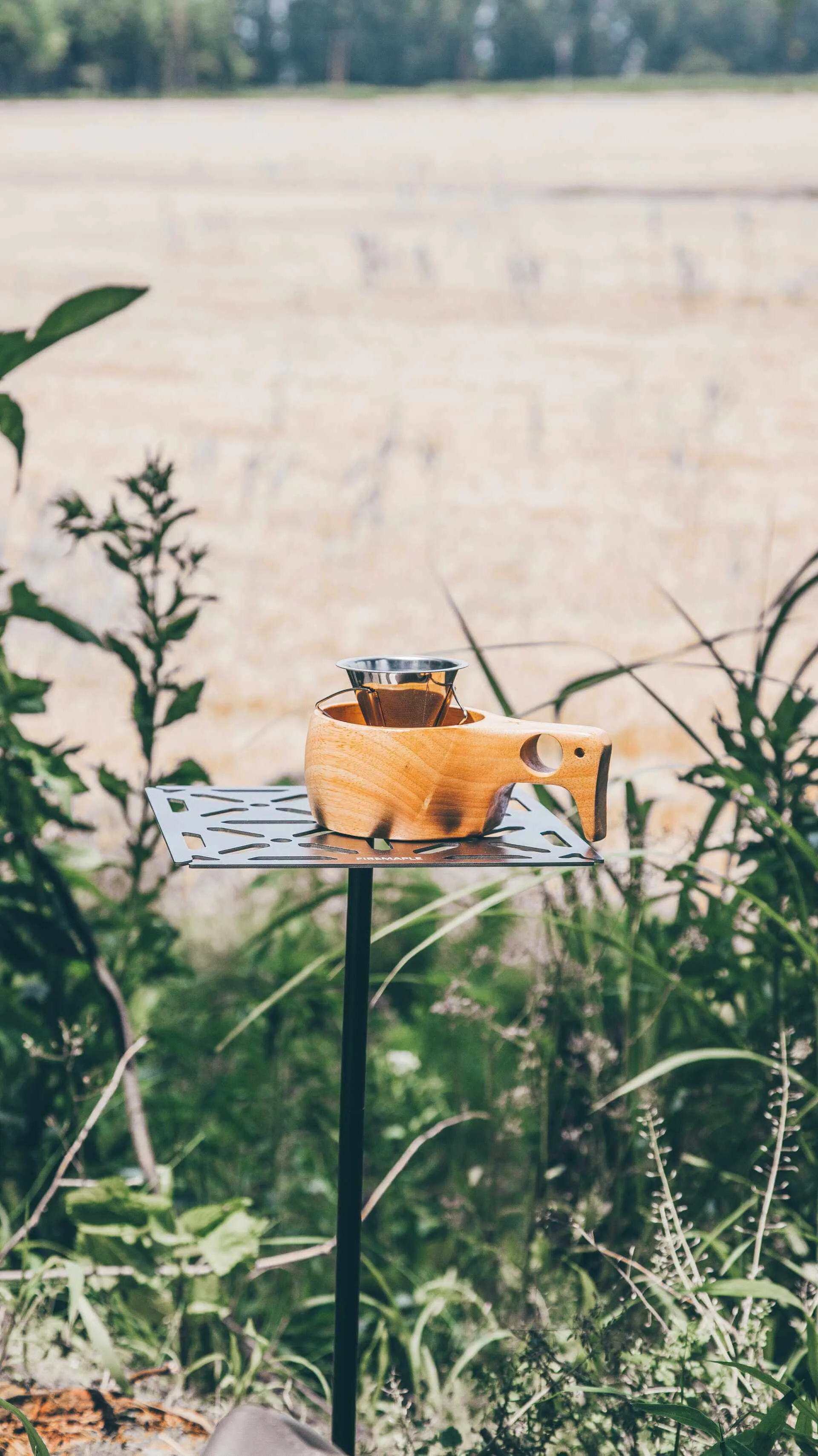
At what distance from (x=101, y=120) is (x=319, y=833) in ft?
46.2

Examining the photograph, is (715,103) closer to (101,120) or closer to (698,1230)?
(101,120)

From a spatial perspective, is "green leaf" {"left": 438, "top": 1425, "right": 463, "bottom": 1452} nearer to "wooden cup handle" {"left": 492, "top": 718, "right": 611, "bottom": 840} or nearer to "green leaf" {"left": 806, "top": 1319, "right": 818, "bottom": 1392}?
"green leaf" {"left": 806, "top": 1319, "right": 818, "bottom": 1392}

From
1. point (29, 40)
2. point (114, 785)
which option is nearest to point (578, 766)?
point (114, 785)

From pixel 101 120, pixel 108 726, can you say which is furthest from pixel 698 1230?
pixel 101 120

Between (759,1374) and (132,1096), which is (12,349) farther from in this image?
(759,1374)

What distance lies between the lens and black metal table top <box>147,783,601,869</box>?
0.90m

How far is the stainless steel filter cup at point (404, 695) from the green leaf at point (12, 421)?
39 centimetres

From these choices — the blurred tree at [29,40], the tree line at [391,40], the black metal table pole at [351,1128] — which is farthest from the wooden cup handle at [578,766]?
the blurred tree at [29,40]

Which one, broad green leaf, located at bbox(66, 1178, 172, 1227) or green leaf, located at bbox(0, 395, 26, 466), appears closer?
green leaf, located at bbox(0, 395, 26, 466)

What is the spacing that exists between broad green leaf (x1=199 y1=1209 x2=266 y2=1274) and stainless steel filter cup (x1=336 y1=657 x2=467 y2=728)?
0.57 m

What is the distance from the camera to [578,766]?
37.9 inches

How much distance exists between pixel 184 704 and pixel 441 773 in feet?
1.70

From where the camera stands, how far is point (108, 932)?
5.42ft

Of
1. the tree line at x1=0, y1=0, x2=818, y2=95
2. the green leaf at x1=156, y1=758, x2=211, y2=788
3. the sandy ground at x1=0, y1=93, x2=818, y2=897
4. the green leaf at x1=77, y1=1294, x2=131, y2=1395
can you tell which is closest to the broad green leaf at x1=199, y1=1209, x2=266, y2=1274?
the green leaf at x1=77, y1=1294, x2=131, y2=1395
